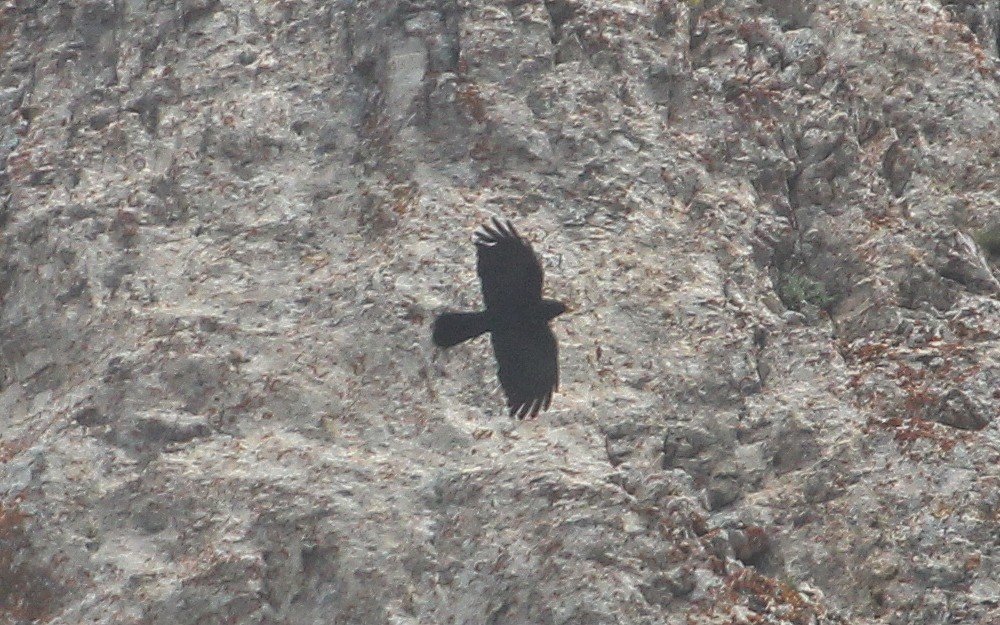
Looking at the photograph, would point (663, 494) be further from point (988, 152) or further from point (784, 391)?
point (988, 152)

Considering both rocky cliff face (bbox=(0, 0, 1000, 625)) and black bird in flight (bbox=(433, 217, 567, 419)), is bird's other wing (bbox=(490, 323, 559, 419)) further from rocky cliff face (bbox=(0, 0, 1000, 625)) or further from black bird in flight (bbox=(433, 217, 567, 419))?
rocky cliff face (bbox=(0, 0, 1000, 625))

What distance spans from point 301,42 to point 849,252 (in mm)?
4902

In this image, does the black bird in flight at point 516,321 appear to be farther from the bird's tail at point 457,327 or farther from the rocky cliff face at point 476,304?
the rocky cliff face at point 476,304

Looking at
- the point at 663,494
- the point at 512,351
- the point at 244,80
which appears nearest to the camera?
the point at 512,351

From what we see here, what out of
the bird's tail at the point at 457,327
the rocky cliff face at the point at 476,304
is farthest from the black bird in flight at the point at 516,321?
the rocky cliff face at the point at 476,304

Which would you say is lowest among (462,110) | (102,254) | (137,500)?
(137,500)

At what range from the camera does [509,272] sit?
550 inches

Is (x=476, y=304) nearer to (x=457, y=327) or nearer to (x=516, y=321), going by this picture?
(x=457, y=327)

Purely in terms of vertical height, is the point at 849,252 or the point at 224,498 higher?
the point at 849,252

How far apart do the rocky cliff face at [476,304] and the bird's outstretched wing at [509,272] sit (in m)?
1.56

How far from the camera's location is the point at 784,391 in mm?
16016

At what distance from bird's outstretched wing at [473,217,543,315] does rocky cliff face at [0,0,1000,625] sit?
1562mm

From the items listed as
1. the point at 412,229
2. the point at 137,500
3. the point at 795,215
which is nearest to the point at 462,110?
the point at 412,229

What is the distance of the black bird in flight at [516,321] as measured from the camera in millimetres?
13930
